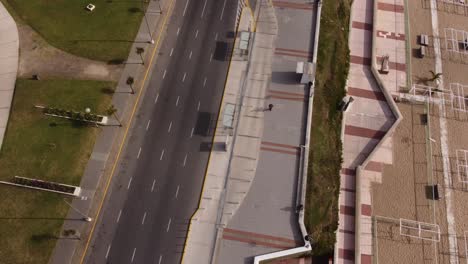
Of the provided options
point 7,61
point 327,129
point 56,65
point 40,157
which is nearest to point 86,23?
point 56,65

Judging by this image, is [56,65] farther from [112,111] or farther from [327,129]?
[327,129]

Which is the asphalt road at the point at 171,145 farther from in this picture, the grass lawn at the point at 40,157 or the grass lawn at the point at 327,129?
the grass lawn at the point at 327,129

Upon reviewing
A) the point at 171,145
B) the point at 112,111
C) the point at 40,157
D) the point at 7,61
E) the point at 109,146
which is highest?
the point at 7,61

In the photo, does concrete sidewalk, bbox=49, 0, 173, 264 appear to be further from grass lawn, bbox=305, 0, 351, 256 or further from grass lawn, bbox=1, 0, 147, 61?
grass lawn, bbox=305, 0, 351, 256

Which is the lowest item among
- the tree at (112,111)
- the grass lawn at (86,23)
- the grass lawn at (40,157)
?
the grass lawn at (40,157)

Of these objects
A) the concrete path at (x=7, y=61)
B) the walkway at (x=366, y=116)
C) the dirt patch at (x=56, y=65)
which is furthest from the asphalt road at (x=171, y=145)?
the walkway at (x=366, y=116)
